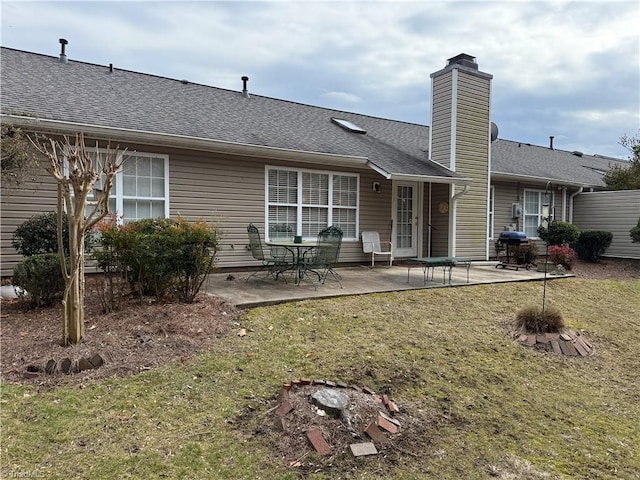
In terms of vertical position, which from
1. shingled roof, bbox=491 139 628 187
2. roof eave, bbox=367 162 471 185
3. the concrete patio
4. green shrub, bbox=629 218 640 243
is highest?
shingled roof, bbox=491 139 628 187

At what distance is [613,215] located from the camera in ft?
45.8

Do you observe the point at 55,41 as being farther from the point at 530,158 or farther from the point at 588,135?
the point at 588,135

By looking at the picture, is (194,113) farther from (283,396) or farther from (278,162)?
(283,396)

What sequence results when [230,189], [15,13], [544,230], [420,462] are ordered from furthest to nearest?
1. [544,230]
2. [230,189]
3. [15,13]
4. [420,462]

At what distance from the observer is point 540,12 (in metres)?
7.54

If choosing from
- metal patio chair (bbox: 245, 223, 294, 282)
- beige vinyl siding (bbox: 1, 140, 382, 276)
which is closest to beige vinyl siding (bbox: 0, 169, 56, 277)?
beige vinyl siding (bbox: 1, 140, 382, 276)

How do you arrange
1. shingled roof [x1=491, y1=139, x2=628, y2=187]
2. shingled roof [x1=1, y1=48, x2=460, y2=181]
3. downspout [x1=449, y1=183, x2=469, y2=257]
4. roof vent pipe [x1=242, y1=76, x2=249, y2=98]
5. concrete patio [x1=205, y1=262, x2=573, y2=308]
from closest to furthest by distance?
concrete patio [x1=205, y1=262, x2=573, y2=308], shingled roof [x1=1, y1=48, x2=460, y2=181], downspout [x1=449, y1=183, x2=469, y2=257], roof vent pipe [x1=242, y1=76, x2=249, y2=98], shingled roof [x1=491, y1=139, x2=628, y2=187]

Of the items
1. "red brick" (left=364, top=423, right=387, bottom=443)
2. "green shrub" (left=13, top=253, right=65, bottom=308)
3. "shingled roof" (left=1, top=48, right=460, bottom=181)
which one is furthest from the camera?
"shingled roof" (left=1, top=48, right=460, bottom=181)

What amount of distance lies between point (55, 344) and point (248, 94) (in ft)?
31.6

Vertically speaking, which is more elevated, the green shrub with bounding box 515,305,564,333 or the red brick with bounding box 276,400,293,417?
the green shrub with bounding box 515,305,564,333

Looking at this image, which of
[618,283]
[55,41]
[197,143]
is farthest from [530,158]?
[55,41]

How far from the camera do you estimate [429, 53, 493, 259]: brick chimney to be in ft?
36.1

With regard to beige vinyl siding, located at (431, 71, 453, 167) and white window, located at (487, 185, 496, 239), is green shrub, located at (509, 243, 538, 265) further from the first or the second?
beige vinyl siding, located at (431, 71, 453, 167)

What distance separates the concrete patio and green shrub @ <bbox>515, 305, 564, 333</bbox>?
6.62 feet
